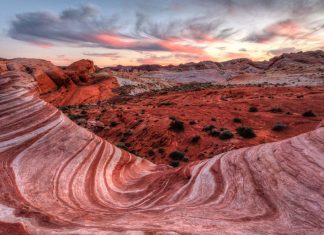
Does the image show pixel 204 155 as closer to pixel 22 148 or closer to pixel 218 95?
pixel 22 148

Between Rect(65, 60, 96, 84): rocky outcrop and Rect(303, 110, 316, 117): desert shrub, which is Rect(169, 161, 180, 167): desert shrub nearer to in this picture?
Rect(303, 110, 316, 117): desert shrub

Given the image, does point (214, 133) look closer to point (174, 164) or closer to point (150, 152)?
point (150, 152)

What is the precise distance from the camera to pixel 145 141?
64.7 feet

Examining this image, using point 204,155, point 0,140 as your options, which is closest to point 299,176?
point 0,140

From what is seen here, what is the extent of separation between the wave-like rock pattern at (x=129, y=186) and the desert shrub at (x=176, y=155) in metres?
7.51

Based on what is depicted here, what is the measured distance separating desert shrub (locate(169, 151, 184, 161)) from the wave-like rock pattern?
24.6 feet

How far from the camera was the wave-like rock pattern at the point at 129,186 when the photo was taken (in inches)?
A: 161

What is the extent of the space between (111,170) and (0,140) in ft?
9.66

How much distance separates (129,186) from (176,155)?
919 centimetres

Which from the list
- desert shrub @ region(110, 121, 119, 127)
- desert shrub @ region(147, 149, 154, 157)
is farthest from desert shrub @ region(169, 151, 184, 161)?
desert shrub @ region(110, 121, 119, 127)

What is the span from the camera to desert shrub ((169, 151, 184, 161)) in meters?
16.4

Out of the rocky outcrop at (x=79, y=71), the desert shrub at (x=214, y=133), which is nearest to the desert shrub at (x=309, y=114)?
the desert shrub at (x=214, y=133)

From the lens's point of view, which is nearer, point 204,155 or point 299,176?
point 299,176

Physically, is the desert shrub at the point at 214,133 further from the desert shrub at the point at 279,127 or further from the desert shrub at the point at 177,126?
the desert shrub at the point at 279,127
